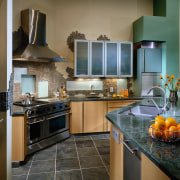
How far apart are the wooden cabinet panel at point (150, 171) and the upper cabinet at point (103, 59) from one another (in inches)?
134

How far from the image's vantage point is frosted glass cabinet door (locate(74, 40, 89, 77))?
439 centimetres

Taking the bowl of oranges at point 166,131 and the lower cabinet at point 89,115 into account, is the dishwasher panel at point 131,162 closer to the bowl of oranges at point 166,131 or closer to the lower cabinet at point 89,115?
the bowl of oranges at point 166,131

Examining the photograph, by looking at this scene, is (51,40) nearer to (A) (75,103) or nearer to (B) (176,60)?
(A) (75,103)

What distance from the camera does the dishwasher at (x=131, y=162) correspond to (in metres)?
1.33

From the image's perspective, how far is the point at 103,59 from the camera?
454 centimetres

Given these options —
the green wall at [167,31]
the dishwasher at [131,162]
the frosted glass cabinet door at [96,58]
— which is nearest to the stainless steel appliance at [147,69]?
the green wall at [167,31]

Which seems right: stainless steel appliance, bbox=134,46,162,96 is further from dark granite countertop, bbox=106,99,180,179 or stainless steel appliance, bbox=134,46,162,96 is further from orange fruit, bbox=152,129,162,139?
orange fruit, bbox=152,129,162,139

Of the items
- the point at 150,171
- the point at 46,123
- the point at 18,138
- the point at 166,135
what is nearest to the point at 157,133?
the point at 166,135

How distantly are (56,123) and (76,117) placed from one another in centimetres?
56

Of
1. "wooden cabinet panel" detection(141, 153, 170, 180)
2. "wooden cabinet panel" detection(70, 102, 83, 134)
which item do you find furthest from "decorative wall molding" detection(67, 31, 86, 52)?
"wooden cabinet panel" detection(141, 153, 170, 180)

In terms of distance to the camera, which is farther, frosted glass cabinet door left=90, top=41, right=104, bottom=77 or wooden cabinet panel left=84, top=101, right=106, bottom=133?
frosted glass cabinet door left=90, top=41, right=104, bottom=77

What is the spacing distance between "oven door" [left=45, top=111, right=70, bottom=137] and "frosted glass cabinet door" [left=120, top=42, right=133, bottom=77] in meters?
1.85

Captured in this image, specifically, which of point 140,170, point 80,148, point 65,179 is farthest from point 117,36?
point 140,170

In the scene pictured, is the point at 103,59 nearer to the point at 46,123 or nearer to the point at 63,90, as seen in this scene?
the point at 63,90
